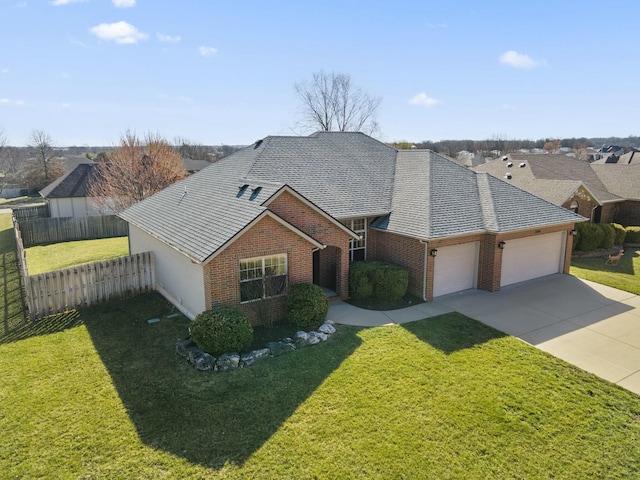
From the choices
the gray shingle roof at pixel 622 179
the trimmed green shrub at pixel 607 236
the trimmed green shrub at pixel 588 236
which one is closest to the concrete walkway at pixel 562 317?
the trimmed green shrub at pixel 588 236

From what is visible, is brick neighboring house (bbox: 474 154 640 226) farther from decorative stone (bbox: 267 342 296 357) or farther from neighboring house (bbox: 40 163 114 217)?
neighboring house (bbox: 40 163 114 217)

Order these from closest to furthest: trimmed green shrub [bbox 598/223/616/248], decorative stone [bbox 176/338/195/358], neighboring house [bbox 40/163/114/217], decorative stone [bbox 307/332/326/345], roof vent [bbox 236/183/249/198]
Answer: decorative stone [bbox 176/338/195/358] → decorative stone [bbox 307/332/326/345] → roof vent [bbox 236/183/249/198] → trimmed green shrub [bbox 598/223/616/248] → neighboring house [bbox 40/163/114/217]

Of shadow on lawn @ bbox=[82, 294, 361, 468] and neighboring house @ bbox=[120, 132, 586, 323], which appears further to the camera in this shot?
neighboring house @ bbox=[120, 132, 586, 323]

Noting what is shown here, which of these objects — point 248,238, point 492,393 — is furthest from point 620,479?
point 248,238

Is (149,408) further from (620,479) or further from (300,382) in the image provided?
(620,479)

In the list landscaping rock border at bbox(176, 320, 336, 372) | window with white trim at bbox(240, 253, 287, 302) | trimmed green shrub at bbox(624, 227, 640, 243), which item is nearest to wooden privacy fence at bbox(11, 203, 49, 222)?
window with white trim at bbox(240, 253, 287, 302)

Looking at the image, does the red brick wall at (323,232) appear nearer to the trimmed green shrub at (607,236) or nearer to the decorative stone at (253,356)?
the decorative stone at (253,356)
